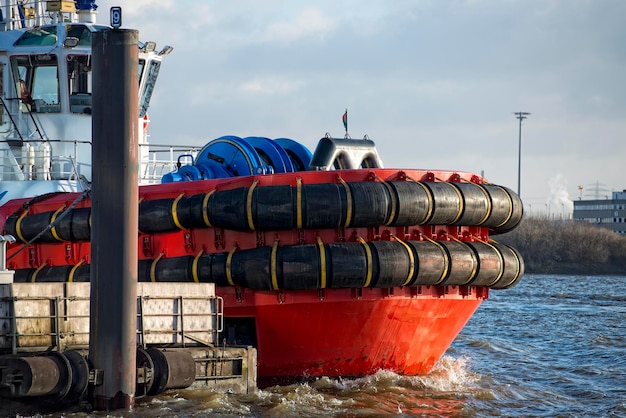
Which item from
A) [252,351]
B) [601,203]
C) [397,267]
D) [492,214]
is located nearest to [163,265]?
[252,351]

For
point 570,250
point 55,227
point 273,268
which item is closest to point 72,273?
point 55,227

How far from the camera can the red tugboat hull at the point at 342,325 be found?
36.2ft

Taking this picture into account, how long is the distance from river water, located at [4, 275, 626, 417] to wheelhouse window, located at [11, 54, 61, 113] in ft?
19.9

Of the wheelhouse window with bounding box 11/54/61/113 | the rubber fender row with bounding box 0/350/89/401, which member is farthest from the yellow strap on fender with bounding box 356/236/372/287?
the wheelhouse window with bounding box 11/54/61/113

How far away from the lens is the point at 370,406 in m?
10.9

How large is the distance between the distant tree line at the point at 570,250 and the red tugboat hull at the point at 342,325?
4288 cm

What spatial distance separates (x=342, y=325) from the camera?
11.2 meters

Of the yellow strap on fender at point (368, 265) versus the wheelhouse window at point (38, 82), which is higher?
the wheelhouse window at point (38, 82)

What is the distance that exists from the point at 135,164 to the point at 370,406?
370cm

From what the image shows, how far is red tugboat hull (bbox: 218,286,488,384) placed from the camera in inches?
435

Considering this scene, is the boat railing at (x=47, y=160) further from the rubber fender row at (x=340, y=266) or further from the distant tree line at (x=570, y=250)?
the distant tree line at (x=570, y=250)

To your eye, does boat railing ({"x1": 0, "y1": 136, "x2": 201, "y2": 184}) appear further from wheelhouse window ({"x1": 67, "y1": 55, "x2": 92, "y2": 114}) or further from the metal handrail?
the metal handrail

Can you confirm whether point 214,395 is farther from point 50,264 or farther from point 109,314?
point 50,264

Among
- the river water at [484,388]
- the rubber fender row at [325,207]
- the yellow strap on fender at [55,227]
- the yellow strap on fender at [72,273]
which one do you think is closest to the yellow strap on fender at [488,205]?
the rubber fender row at [325,207]
